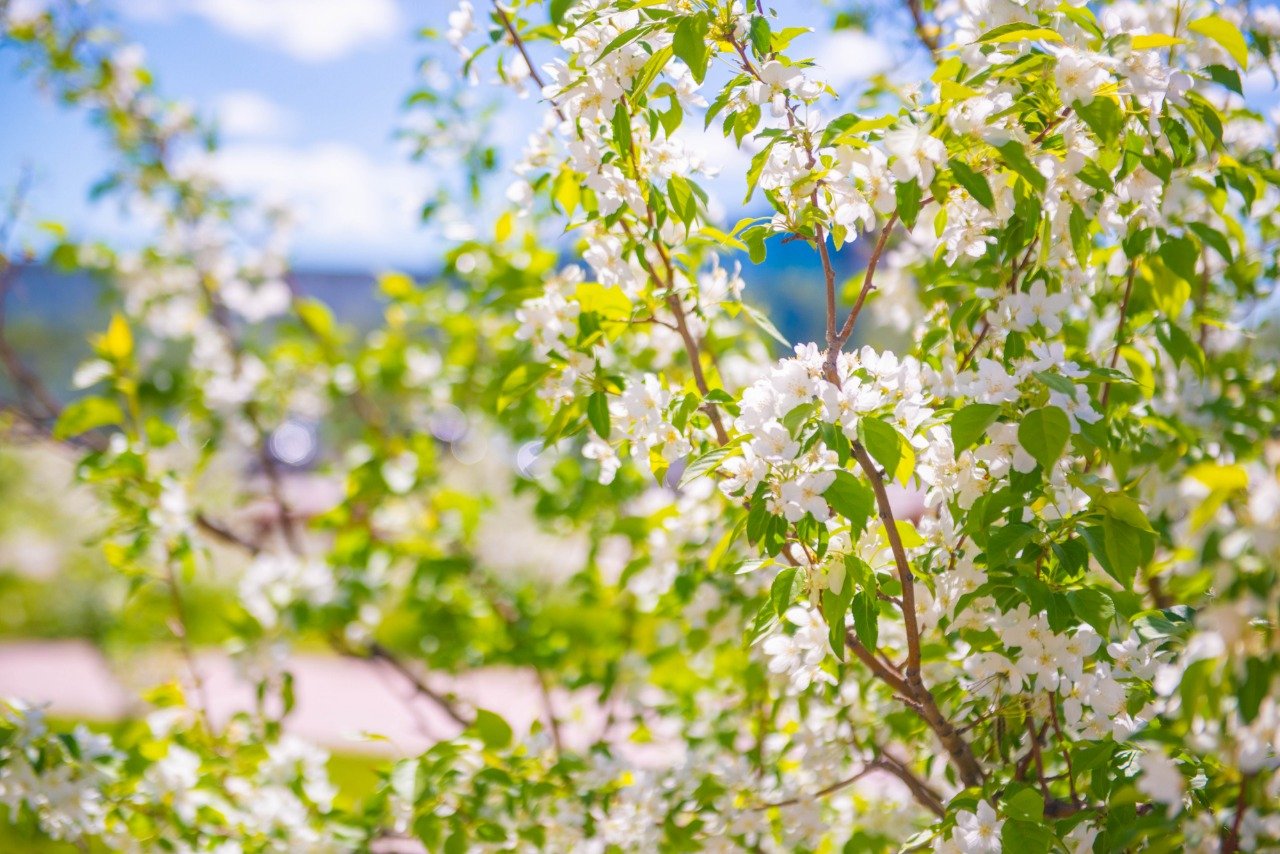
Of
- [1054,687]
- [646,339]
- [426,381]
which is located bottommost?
[1054,687]

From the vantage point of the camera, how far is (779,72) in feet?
3.50

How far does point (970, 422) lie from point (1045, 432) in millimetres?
72

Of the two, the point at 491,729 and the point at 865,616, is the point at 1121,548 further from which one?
the point at 491,729

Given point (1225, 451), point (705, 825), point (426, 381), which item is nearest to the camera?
point (705, 825)

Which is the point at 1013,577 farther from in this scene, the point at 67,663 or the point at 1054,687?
the point at 67,663

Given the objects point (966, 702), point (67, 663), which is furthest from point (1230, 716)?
point (67, 663)

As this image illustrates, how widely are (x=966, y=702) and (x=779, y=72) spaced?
2.74 ft

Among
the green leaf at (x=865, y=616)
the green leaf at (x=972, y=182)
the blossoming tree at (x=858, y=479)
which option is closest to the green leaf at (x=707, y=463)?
the blossoming tree at (x=858, y=479)

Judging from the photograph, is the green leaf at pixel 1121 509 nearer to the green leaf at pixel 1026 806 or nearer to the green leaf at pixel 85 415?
the green leaf at pixel 1026 806

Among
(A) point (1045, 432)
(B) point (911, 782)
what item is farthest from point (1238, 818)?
(B) point (911, 782)

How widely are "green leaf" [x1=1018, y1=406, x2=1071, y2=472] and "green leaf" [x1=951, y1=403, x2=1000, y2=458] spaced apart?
0.03m

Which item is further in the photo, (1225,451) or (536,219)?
(536,219)

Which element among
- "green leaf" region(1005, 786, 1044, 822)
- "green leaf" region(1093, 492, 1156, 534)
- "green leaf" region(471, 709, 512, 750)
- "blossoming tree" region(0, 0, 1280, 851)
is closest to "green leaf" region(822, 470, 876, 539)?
"blossoming tree" region(0, 0, 1280, 851)

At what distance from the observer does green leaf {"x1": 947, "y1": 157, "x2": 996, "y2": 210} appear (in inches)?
38.5
